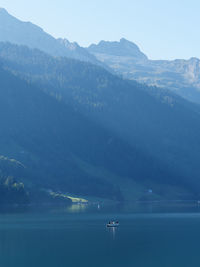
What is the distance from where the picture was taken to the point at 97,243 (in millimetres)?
129750

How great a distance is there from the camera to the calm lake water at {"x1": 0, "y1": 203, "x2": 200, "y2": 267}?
A: 102m

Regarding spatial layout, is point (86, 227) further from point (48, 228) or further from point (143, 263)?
point (143, 263)

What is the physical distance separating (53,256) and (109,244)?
22.6 metres

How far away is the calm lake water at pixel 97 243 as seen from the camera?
10212 centimetres

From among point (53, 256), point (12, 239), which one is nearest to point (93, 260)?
point (53, 256)

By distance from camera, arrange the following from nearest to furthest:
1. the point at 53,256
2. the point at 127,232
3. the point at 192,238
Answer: the point at 53,256 < the point at 192,238 < the point at 127,232

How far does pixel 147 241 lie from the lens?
131500 millimetres

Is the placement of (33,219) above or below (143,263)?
above

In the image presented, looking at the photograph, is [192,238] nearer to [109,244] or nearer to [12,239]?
[109,244]

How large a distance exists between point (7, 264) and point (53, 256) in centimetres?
1093

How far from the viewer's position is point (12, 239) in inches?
5266

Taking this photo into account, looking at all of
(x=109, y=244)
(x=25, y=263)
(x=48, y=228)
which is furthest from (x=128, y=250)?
(x=48, y=228)

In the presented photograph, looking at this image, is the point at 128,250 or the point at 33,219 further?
the point at 33,219

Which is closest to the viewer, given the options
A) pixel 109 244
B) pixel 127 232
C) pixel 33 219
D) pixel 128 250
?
pixel 128 250
